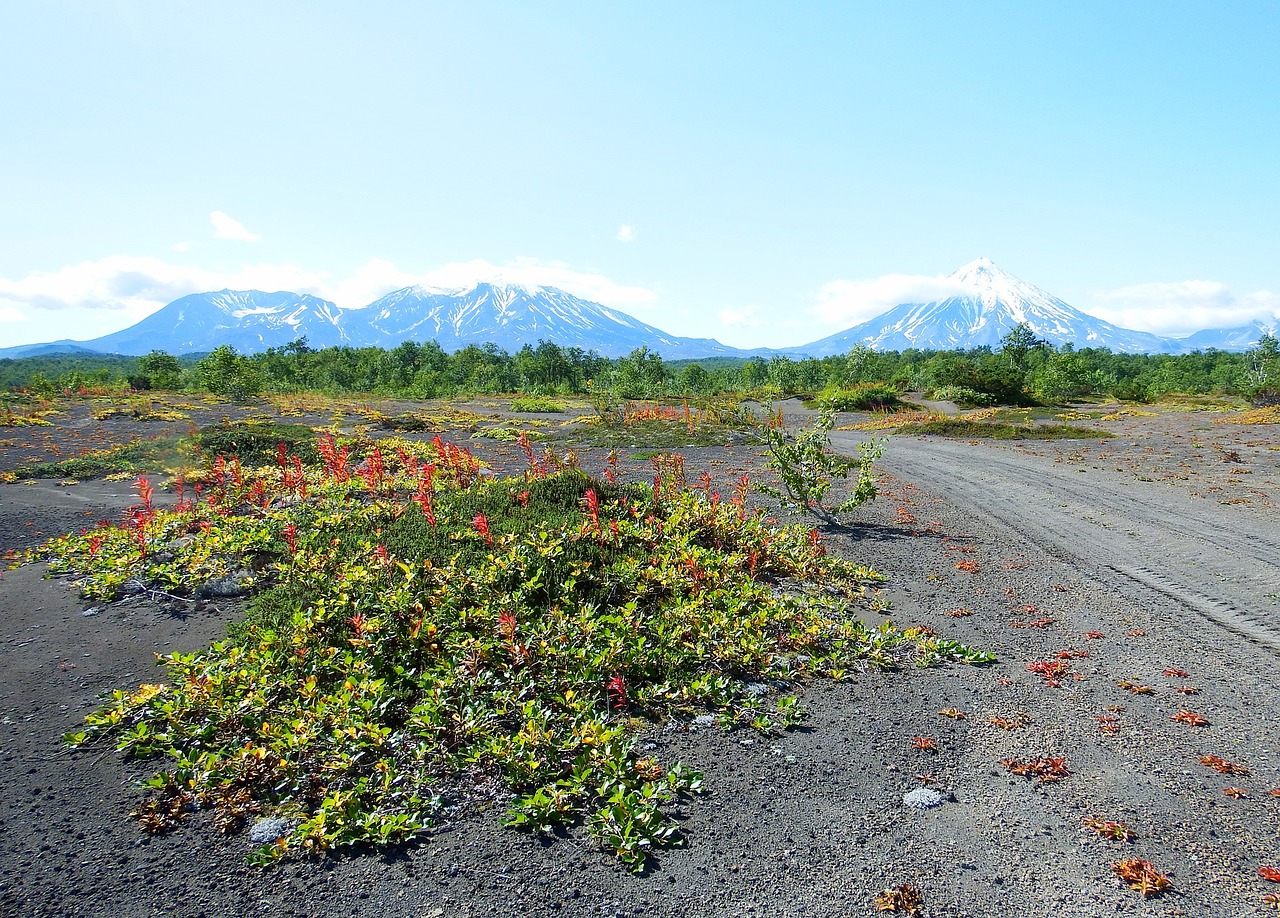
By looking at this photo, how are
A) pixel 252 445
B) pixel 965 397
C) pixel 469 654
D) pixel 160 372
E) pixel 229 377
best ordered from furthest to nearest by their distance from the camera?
pixel 160 372 < pixel 229 377 < pixel 965 397 < pixel 252 445 < pixel 469 654

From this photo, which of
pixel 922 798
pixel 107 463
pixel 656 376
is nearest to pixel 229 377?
pixel 107 463

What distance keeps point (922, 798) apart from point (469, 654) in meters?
3.45

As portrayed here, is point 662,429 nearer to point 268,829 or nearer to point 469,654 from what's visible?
point 469,654

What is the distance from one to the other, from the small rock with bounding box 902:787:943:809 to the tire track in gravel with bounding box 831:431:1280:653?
4.65 meters

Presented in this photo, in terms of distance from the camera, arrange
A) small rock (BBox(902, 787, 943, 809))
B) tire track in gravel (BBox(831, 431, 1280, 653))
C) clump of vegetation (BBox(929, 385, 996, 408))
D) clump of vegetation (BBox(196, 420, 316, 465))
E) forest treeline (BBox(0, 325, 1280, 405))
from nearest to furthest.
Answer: small rock (BBox(902, 787, 943, 809)) < tire track in gravel (BBox(831, 431, 1280, 653)) < clump of vegetation (BBox(196, 420, 316, 465)) < clump of vegetation (BBox(929, 385, 996, 408)) < forest treeline (BBox(0, 325, 1280, 405))

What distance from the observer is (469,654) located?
4.79m

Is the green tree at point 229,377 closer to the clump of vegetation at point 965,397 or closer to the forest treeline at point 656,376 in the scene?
the forest treeline at point 656,376

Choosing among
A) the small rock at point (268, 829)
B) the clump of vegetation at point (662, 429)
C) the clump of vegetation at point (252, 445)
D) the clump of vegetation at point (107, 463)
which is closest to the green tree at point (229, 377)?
the clump of vegetation at point (107, 463)

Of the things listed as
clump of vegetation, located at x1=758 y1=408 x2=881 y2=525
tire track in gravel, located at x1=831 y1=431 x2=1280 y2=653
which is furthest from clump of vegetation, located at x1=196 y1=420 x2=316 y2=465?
tire track in gravel, located at x1=831 y1=431 x2=1280 y2=653

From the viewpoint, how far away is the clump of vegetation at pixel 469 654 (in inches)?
142

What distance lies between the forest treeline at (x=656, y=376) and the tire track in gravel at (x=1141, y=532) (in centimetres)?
1507

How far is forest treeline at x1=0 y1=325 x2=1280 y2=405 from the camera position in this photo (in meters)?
41.9

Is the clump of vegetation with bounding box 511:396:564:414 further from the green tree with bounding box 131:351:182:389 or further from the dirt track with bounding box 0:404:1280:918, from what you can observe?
the green tree with bounding box 131:351:182:389

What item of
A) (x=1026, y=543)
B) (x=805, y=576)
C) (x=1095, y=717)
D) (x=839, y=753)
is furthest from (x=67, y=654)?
(x=1026, y=543)
